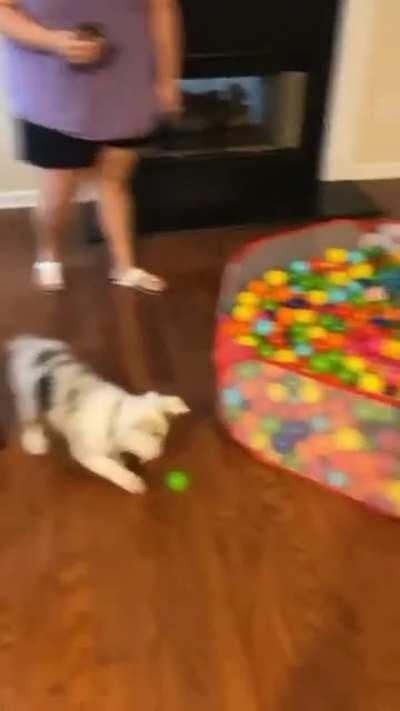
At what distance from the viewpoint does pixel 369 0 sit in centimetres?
255

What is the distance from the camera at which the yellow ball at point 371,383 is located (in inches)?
66.7

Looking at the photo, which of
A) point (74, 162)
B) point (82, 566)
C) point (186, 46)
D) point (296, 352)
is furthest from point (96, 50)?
point (82, 566)

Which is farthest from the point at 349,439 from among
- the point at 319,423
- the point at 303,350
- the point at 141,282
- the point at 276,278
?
the point at 141,282

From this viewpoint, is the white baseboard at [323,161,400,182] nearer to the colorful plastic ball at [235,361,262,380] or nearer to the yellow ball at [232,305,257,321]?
the yellow ball at [232,305,257,321]

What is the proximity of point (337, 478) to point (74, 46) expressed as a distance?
3.20 ft

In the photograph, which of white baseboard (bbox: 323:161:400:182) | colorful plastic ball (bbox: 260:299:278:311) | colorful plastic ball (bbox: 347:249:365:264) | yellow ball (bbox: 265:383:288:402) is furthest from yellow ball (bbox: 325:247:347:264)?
white baseboard (bbox: 323:161:400:182)

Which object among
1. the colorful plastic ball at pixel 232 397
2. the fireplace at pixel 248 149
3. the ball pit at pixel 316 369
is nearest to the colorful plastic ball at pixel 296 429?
the ball pit at pixel 316 369

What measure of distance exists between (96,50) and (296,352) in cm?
72

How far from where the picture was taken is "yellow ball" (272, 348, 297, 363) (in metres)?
1.75

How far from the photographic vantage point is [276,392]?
5.76 feet

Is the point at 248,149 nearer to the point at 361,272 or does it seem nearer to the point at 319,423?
the point at 361,272

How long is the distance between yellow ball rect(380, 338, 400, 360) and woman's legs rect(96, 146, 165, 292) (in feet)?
2.46

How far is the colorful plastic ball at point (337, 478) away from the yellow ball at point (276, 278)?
430 millimetres

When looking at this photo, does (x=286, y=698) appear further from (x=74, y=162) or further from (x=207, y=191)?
(x=207, y=191)
